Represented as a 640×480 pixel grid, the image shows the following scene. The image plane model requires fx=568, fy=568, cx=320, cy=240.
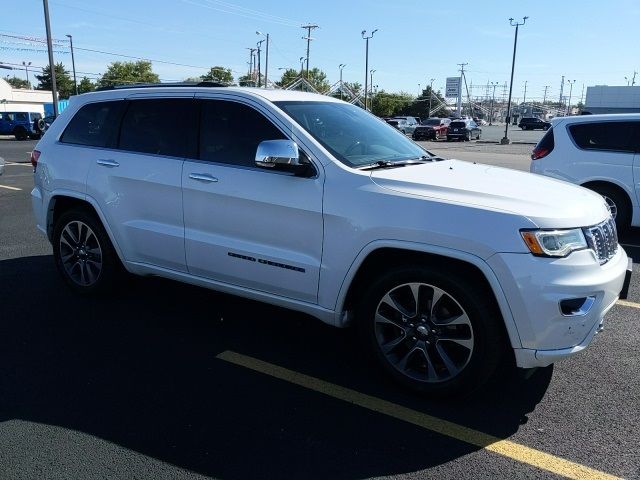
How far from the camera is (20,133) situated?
37844mm

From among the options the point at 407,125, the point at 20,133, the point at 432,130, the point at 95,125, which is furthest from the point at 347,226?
the point at 407,125

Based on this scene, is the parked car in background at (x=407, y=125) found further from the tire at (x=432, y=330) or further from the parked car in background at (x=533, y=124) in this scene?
the tire at (x=432, y=330)

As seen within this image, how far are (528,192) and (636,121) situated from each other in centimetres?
570

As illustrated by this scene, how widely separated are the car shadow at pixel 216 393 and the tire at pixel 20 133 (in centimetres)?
3752

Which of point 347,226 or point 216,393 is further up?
point 347,226

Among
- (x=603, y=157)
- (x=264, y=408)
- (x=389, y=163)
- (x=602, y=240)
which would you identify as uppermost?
(x=389, y=163)

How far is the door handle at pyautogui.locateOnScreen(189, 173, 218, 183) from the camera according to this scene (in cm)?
408

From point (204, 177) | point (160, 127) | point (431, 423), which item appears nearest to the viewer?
point (431, 423)

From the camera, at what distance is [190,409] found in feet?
10.9

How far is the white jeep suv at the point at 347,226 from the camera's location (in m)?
3.11

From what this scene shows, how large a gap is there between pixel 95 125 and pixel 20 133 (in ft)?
124

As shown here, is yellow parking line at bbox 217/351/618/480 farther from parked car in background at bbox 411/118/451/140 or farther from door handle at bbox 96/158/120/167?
parked car in background at bbox 411/118/451/140

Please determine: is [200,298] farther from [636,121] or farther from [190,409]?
[636,121]

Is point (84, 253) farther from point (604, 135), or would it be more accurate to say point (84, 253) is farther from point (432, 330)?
point (604, 135)
